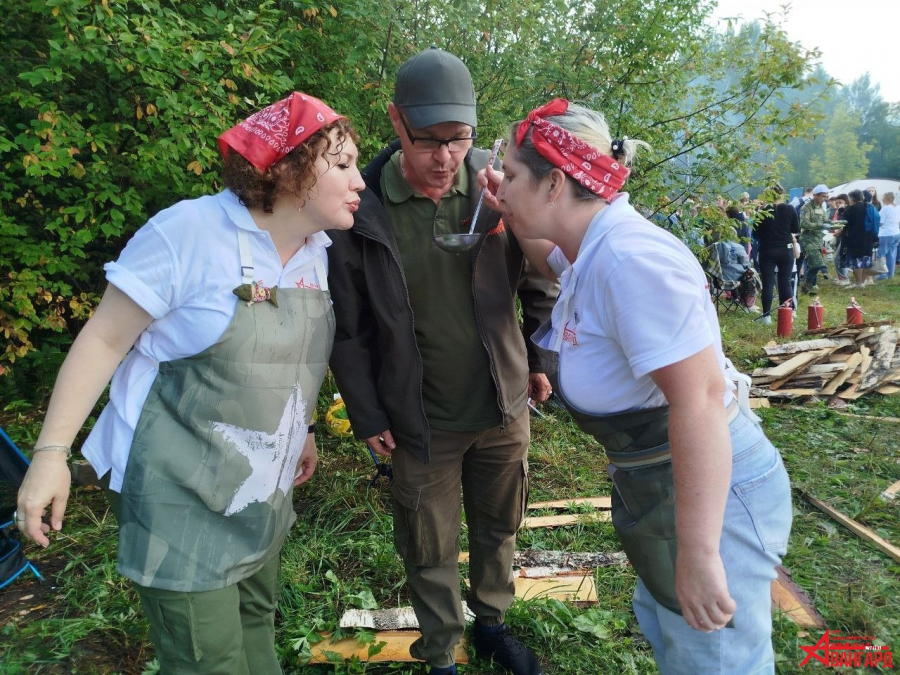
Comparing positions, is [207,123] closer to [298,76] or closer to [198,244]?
[298,76]

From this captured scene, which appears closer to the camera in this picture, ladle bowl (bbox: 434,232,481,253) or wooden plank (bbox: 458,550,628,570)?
ladle bowl (bbox: 434,232,481,253)

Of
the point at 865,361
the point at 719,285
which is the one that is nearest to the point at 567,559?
the point at 865,361

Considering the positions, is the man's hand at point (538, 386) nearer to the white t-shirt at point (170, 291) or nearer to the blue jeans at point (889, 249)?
the white t-shirt at point (170, 291)

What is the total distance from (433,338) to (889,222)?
16022 mm

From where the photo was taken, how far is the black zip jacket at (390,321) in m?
2.11

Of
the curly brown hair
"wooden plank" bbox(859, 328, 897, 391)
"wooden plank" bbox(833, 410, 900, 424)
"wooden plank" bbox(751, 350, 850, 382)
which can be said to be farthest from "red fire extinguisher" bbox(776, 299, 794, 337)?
the curly brown hair

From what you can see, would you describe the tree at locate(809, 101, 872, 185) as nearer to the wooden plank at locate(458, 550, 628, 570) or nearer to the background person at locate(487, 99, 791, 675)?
the wooden plank at locate(458, 550, 628, 570)

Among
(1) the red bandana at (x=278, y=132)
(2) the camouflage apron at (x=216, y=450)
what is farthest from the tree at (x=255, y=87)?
(2) the camouflage apron at (x=216, y=450)

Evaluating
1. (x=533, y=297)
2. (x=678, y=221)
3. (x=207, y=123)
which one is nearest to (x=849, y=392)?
(x=678, y=221)

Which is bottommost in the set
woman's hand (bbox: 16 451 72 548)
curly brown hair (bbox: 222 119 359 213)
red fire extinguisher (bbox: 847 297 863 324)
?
red fire extinguisher (bbox: 847 297 863 324)

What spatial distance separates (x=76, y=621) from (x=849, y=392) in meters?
6.60

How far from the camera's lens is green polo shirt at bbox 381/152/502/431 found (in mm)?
2223

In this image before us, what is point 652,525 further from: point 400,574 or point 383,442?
point 400,574

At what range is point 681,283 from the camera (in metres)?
1.31
